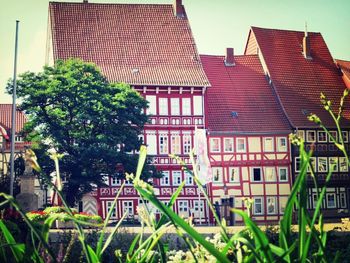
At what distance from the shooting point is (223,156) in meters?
23.0

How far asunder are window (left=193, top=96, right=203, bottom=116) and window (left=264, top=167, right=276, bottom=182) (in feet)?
8.73

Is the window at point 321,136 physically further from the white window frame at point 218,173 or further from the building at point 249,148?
the white window frame at point 218,173

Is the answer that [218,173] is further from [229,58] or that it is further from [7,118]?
[7,118]

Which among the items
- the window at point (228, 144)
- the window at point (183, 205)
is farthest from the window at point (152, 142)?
the window at point (228, 144)

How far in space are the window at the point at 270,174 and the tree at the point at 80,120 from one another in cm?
532

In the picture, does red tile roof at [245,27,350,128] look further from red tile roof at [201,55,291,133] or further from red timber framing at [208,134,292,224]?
red timber framing at [208,134,292,224]

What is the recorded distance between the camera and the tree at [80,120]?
1747 centimetres

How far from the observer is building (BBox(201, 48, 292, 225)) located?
22.6 meters

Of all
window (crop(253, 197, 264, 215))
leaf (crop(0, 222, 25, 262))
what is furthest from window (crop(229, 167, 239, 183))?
leaf (crop(0, 222, 25, 262))

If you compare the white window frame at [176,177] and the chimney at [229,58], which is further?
the chimney at [229,58]

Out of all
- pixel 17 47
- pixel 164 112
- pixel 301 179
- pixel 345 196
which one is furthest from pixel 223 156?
pixel 301 179

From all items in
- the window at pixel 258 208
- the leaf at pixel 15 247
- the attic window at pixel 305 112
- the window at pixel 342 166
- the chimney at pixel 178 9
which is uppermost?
the chimney at pixel 178 9

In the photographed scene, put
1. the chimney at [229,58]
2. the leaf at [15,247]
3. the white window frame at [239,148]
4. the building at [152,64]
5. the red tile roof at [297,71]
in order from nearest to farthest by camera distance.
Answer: the leaf at [15,247] < the building at [152,64] < the red tile roof at [297,71] < the white window frame at [239,148] < the chimney at [229,58]

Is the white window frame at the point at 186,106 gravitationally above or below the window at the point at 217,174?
above
